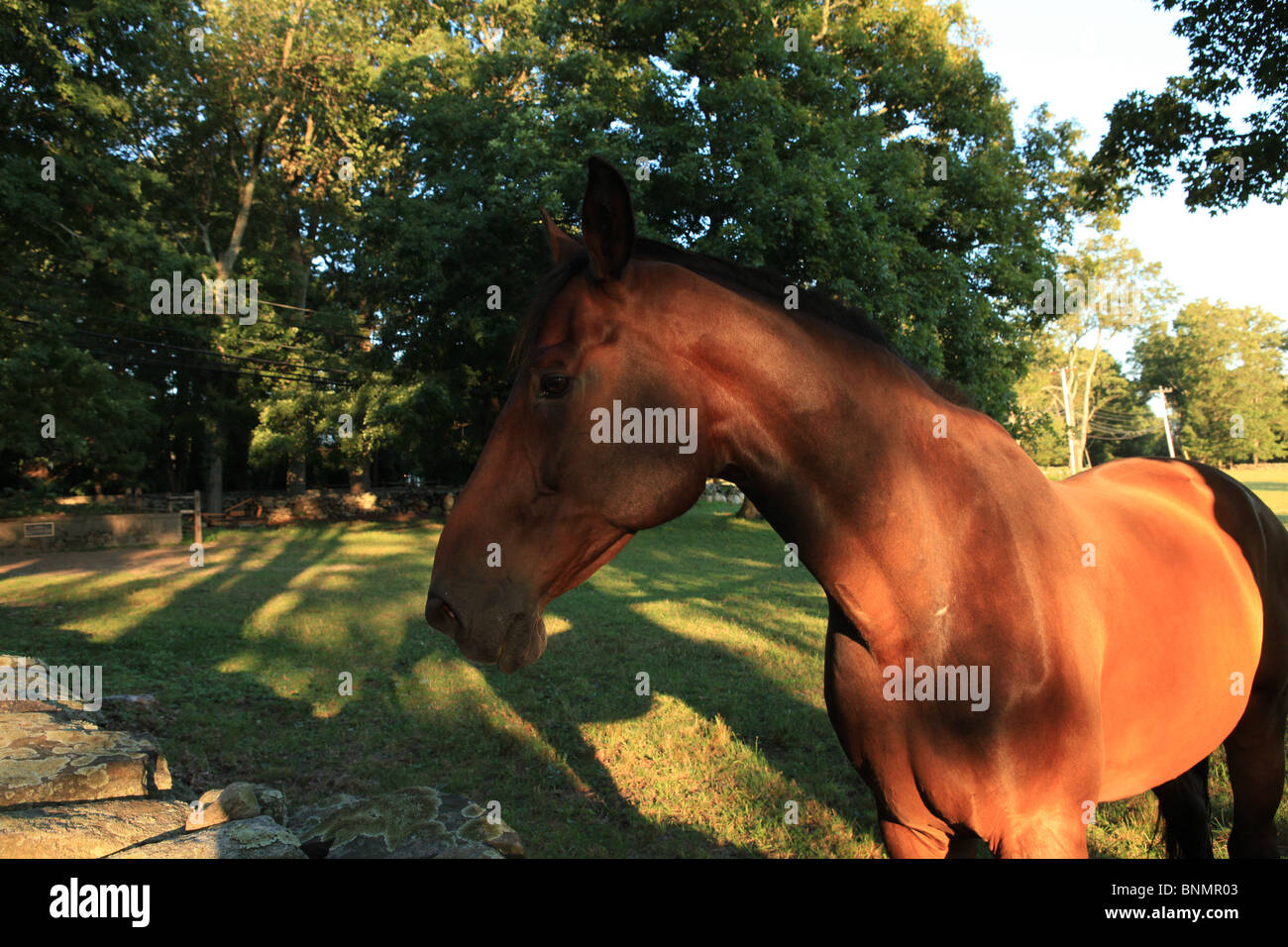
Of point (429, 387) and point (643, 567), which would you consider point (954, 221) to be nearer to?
point (643, 567)

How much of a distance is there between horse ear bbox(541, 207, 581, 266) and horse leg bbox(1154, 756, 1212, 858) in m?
3.37

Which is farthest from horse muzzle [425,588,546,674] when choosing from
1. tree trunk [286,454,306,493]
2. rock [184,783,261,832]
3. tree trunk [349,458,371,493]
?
tree trunk [286,454,306,493]

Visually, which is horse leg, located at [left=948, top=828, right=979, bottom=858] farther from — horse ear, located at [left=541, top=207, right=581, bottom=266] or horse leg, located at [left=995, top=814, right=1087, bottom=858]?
horse ear, located at [left=541, top=207, right=581, bottom=266]

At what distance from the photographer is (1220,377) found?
169 feet

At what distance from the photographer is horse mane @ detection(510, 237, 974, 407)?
173 centimetres

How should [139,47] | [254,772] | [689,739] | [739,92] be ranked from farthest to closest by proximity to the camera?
1. [739,92]
2. [139,47]
3. [689,739]
4. [254,772]

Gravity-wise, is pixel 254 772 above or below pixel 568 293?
below

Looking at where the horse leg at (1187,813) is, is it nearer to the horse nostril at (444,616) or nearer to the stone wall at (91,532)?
the horse nostril at (444,616)

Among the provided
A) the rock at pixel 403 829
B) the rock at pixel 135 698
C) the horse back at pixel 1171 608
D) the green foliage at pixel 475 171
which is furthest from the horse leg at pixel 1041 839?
the green foliage at pixel 475 171

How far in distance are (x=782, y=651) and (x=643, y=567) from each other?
7.42 metres

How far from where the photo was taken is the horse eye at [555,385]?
1.61 m

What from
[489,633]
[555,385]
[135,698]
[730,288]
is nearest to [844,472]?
[730,288]

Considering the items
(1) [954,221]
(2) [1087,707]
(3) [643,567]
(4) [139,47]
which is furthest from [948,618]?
(1) [954,221]

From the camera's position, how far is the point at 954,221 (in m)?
17.7
